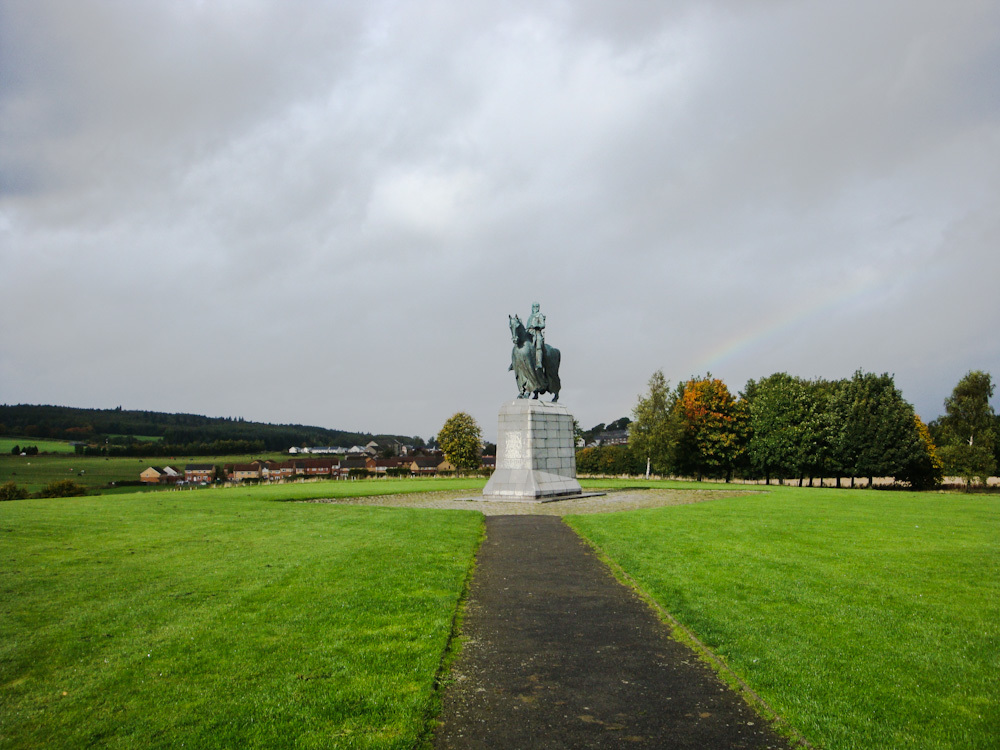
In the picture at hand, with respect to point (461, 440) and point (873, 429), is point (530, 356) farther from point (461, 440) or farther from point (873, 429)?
point (461, 440)

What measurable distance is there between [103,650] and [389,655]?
Result: 3561 millimetres

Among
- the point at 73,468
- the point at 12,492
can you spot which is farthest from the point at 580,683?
the point at 73,468

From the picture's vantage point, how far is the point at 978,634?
8.02 meters

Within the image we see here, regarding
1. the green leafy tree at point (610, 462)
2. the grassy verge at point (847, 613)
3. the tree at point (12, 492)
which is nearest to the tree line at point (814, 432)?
the green leafy tree at point (610, 462)

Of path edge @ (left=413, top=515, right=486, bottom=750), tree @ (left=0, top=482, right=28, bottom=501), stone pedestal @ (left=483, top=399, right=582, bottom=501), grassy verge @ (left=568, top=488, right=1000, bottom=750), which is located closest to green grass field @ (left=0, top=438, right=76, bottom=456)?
tree @ (left=0, top=482, right=28, bottom=501)

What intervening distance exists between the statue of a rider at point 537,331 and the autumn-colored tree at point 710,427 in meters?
34.5

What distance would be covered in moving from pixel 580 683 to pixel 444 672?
154 cm

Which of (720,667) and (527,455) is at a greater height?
(527,455)

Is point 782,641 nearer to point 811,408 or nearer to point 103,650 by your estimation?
point 103,650

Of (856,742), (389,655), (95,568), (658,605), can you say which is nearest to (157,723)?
(389,655)

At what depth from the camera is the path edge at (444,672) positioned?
17.0 ft

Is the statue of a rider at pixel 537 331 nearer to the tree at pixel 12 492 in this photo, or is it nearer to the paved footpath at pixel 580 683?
the paved footpath at pixel 580 683

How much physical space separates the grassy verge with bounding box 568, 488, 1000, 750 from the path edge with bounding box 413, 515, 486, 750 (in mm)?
3266

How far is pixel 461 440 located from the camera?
83812 millimetres
